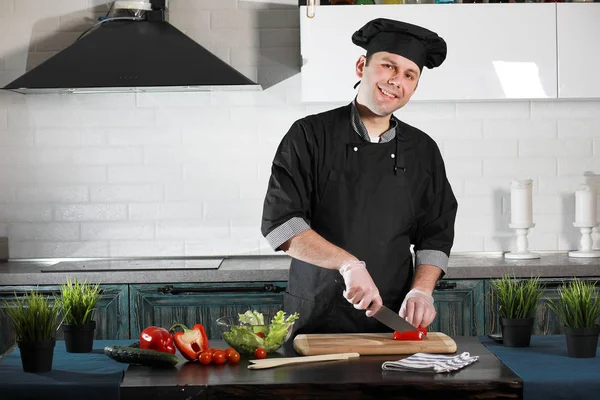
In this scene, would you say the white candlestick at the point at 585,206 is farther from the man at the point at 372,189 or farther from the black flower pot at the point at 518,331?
the black flower pot at the point at 518,331

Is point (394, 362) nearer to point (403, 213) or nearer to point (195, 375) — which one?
point (195, 375)

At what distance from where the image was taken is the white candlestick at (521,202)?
15.6ft

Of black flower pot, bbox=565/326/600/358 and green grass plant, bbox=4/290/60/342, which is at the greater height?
green grass plant, bbox=4/290/60/342

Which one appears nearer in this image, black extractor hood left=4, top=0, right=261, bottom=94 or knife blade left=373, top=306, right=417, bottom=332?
knife blade left=373, top=306, right=417, bottom=332

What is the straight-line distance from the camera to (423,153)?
11.0 ft

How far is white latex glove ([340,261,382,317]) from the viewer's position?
275 centimetres

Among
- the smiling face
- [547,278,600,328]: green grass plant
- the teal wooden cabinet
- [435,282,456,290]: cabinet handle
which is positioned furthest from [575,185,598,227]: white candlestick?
[547,278,600,328]: green grass plant

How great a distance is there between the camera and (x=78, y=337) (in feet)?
9.18

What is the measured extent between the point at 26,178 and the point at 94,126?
0.48 meters

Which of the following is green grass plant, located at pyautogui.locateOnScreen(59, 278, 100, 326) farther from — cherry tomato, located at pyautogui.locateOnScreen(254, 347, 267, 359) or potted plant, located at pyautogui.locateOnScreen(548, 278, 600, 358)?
potted plant, located at pyautogui.locateOnScreen(548, 278, 600, 358)

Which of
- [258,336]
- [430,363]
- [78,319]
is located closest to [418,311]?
[430,363]

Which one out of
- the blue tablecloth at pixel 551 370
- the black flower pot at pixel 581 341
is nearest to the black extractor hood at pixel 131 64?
the blue tablecloth at pixel 551 370

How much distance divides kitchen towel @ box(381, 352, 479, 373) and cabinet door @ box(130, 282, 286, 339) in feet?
6.03

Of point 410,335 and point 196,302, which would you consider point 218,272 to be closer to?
point 196,302
